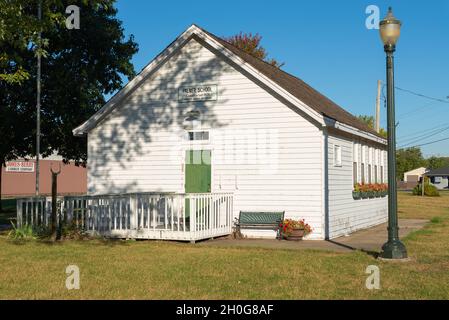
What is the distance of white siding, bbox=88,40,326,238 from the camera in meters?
16.2

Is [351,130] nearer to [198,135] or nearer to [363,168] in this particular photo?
[363,168]

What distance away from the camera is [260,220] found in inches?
643

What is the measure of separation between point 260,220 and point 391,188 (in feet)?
17.7

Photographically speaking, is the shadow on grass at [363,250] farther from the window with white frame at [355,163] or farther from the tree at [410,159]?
the tree at [410,159]

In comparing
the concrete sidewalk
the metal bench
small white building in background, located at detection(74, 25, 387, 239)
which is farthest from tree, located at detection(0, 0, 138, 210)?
the concrete sidewalk

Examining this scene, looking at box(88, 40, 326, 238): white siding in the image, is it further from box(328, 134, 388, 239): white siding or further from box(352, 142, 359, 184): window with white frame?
box(352, 142, 359, 184): window with white frame

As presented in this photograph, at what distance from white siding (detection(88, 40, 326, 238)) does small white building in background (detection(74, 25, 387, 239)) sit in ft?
0.10

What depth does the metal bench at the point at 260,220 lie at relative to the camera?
16.1 metres

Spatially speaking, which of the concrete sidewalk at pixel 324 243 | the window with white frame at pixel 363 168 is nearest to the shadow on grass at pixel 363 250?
the concrete sidewalk at pixel 324 243

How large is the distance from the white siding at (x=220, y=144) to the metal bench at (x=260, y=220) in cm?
27

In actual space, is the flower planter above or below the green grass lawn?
above

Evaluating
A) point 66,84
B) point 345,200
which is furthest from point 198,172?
point 66,84

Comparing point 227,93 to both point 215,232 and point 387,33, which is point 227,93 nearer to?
point 215,232
